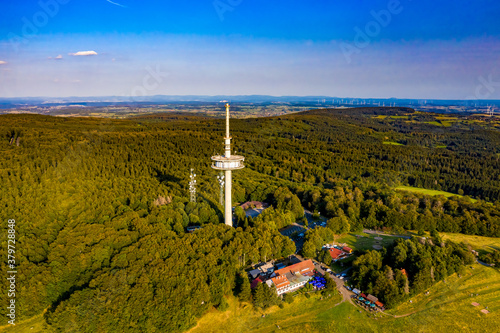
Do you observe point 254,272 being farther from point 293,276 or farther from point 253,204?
point 253,204

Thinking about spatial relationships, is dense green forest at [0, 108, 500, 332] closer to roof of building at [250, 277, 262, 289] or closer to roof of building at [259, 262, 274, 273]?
roof of building at [259, 262, 274, 273]

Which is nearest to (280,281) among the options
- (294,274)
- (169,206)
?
(294,274)

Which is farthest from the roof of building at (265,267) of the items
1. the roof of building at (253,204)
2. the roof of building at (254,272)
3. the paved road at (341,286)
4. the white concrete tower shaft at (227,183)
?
the roof of building at (253,204)

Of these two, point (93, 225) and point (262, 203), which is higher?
point (93, 225)

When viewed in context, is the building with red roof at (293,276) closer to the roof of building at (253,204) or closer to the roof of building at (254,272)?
the roof of building at (254,272)

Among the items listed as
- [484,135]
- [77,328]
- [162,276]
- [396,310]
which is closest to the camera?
[77,328]

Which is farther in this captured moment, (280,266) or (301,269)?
(280,266)

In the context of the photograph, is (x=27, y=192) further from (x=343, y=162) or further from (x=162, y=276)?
(x=343, y=162)

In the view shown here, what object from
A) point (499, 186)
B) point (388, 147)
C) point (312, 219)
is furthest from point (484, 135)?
point (312, 219)
